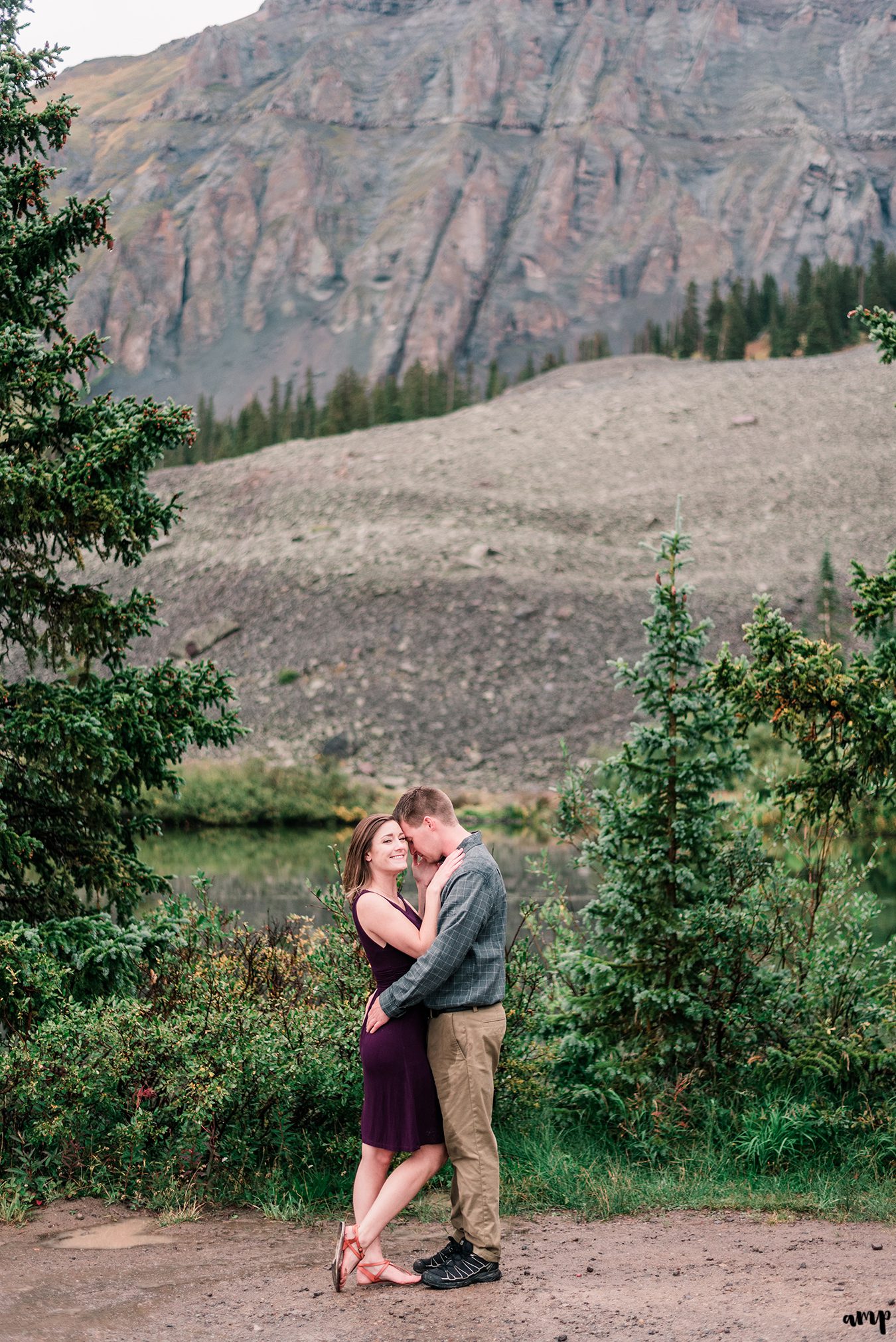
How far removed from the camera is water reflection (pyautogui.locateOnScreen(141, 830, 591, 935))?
67.3 feet

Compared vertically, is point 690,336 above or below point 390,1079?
above

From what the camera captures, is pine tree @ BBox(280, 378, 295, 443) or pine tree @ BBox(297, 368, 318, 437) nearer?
pine tree @ BBox(280, 378, 295, 443)

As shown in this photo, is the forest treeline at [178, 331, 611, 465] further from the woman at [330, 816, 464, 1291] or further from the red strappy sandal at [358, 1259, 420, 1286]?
the red strappy sandal at [358, 1259, 420, 1286]

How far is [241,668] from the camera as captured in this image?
44.6m

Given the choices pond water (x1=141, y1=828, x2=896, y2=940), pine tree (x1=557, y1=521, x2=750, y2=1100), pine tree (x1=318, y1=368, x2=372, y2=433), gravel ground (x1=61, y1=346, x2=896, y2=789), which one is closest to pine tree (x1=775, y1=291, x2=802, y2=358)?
gravel ground (x1=61, y1=346, x2=896, y2=789)

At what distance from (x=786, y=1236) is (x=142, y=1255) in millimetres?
3065

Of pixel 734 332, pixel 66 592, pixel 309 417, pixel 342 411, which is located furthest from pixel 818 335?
pixel 66 592

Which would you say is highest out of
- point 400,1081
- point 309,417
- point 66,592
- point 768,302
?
point 768,302

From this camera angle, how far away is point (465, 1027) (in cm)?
529

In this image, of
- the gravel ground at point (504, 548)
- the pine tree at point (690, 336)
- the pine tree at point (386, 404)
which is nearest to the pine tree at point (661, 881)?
the gravel ground at point (504, 548)

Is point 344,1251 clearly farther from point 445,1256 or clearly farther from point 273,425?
point 273,425

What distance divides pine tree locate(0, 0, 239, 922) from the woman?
8.49ft

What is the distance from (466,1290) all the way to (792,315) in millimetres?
91867

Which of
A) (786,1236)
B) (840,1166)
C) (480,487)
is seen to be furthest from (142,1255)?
(480,487)
